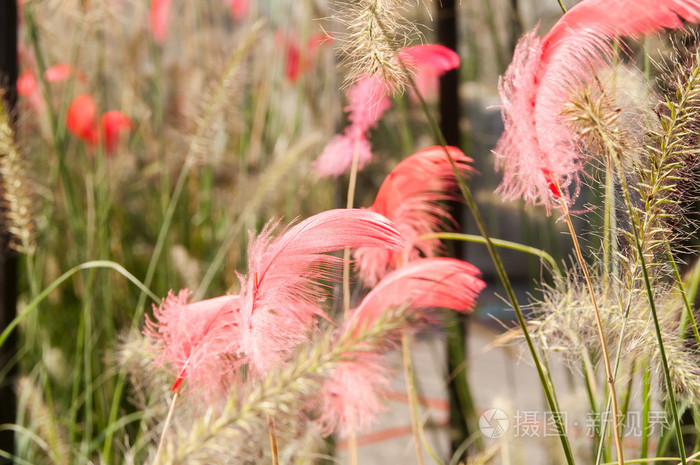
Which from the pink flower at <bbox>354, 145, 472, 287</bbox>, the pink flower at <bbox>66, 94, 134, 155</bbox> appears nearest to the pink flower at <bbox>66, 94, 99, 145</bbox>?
the pink flower at <bbox>66, 94, 134, 155</bbox>

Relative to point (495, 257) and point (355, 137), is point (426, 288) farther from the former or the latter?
point (355, 137)

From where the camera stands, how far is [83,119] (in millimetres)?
1025

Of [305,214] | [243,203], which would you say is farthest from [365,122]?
[305,214]

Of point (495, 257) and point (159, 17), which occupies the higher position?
point (159, 17)

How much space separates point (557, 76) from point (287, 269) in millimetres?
151

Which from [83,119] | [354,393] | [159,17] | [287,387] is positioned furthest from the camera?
[159,17]

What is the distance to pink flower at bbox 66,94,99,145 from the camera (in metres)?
1.01

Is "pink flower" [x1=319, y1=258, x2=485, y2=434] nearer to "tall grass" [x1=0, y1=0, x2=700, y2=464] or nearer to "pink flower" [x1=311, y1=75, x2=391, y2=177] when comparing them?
"tall grass" [x1=0, y1=0, x2=700, y2=464]

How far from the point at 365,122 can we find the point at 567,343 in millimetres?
205

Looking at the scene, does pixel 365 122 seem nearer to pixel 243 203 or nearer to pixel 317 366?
pixel 317 366

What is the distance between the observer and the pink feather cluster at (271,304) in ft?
1.05

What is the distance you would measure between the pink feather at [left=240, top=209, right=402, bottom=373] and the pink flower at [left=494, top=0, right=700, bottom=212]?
2.9 inches

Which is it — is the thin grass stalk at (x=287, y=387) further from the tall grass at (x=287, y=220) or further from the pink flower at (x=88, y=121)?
the pink flower at (x=88, y=121)

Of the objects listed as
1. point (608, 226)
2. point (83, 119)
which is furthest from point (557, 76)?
point (83, 119)
